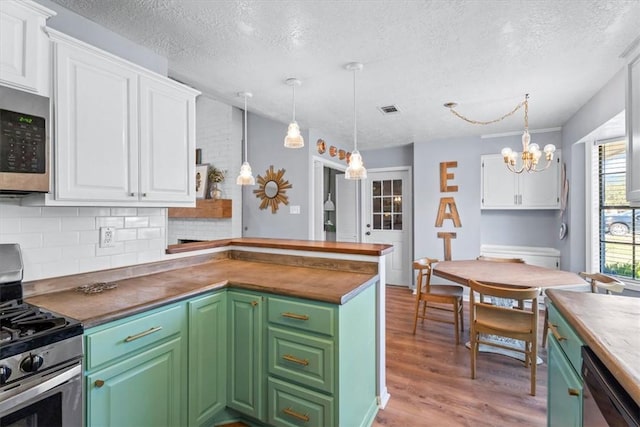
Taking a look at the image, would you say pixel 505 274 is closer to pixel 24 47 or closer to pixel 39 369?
pixel 39 369

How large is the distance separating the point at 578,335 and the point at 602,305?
0.38 metres

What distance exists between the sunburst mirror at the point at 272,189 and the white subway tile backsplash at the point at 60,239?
265cm

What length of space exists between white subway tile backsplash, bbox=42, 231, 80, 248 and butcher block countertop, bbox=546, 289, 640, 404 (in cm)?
239

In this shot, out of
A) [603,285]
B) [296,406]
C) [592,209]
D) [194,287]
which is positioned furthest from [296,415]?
[592,209]

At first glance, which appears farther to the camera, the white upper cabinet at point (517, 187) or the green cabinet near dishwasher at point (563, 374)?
the white upper cabinet at point (517, 187)

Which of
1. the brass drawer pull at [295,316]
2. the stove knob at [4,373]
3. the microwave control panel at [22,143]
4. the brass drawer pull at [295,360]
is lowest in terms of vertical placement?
the brass drawer pull at [295,360]

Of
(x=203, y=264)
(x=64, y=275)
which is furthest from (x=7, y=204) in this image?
(x=203, y=264)

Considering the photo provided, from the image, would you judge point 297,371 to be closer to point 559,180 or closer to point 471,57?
point 471,57

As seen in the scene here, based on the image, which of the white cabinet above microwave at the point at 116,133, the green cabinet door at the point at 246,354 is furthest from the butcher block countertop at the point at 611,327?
the white cabinet above microwave at the point at 116,133

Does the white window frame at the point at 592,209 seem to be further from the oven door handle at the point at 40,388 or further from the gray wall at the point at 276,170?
the oven door handle at the point at 40,388

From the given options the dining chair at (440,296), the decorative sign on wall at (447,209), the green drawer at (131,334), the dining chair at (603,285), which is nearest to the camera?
the green drawer at (131,334)

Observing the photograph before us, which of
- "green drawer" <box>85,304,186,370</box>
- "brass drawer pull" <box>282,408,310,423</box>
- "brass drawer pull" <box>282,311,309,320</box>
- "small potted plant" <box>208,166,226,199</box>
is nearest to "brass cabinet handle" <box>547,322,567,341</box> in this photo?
"brass drawer pull" <box>282,311,309,320</box>

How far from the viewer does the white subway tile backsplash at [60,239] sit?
1.61 metres

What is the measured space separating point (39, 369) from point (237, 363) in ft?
3.24
